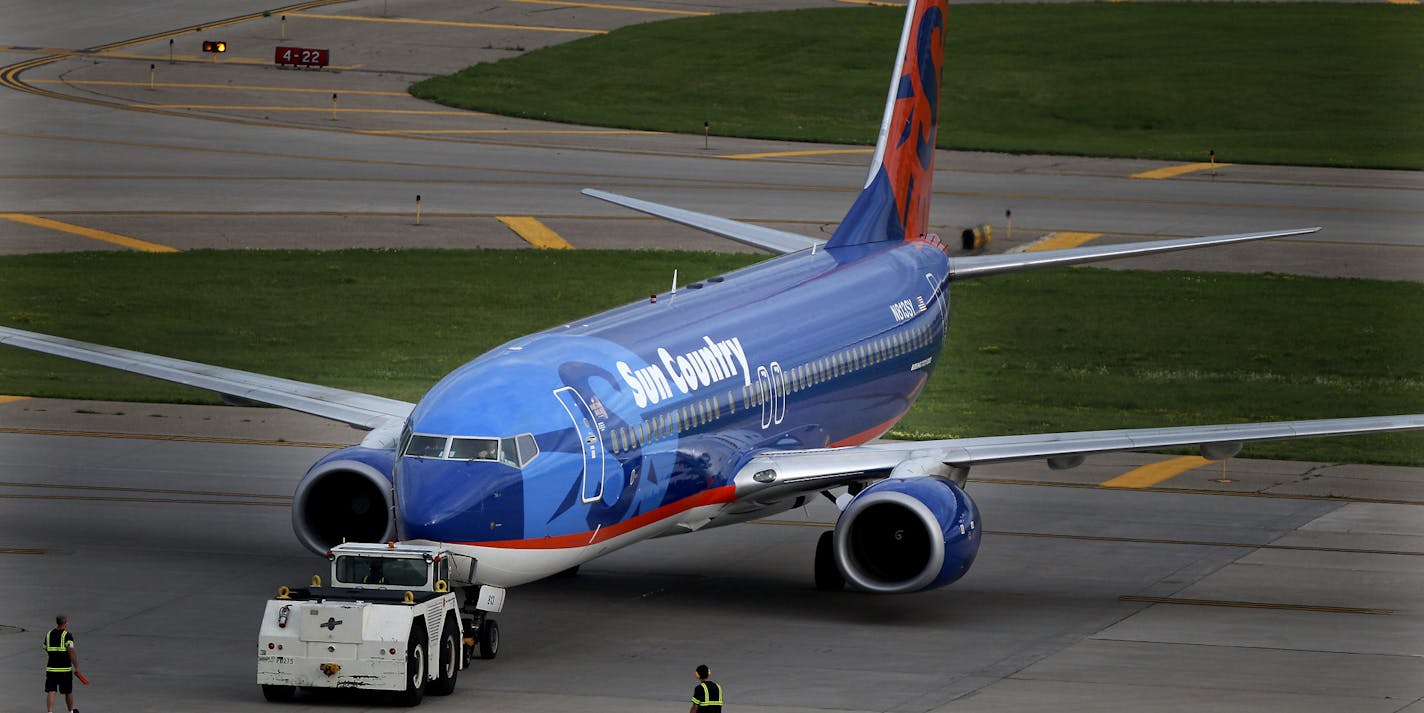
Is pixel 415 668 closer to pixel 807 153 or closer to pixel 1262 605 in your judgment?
pixel 1262 605

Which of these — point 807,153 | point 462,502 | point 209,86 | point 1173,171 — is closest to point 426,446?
point 462,502

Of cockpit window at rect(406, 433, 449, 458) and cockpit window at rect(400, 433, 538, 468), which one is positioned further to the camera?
cockpit window at rect(406, 433, 449, 458)

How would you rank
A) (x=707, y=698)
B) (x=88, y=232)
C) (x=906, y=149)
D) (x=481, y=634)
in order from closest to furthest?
(x=707, y=698) → (x=481, y=634) → (x=906, y=149) → (x=88, y=232)

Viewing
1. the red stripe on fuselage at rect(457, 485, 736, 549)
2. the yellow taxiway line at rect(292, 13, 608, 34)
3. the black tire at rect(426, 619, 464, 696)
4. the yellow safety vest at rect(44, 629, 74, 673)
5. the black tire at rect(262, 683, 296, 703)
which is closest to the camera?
the yellow safety vest at rect(44, 629, 74, 673)

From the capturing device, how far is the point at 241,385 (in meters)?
37.6

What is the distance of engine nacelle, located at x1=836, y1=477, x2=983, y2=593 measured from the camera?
32.0 metres

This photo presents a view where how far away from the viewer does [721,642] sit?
31.8 m

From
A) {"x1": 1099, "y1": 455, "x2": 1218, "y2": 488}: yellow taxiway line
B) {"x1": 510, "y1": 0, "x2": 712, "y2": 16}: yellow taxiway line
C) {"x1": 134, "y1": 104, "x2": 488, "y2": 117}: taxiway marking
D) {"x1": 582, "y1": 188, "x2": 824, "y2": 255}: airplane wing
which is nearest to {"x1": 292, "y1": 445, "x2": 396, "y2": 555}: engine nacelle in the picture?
{"x1": 582, "y1": 188, "x2": 824, "y2": 255}: airplane wing

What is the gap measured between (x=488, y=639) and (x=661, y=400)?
4.49 m

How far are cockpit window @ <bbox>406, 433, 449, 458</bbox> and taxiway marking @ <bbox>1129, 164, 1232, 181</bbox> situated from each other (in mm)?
63876

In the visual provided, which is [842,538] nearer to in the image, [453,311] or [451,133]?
[453,311]

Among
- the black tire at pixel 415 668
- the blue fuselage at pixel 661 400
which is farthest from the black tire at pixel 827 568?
the black tire at pixel 415 668

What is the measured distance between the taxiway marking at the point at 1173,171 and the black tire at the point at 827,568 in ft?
184

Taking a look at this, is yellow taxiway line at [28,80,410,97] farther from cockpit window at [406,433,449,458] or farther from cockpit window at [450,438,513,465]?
cockpit window at [450,438,513,465]
